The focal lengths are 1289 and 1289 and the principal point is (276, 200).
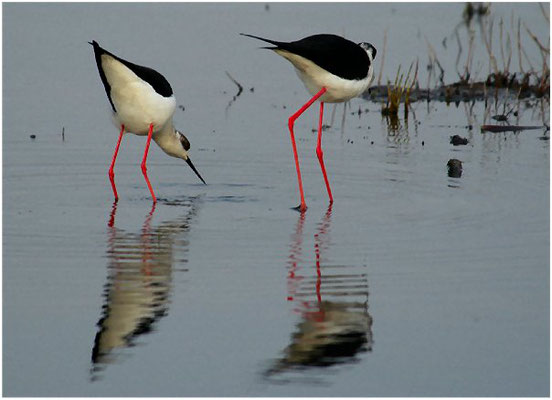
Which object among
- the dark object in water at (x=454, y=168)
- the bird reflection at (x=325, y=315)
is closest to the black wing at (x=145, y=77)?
the bird reflection at (x=325, y=315)

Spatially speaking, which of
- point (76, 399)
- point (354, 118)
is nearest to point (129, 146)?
point (354, 118)

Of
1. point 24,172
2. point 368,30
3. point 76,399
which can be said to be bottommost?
point 76,399

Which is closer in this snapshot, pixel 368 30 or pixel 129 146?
pixel 129 146

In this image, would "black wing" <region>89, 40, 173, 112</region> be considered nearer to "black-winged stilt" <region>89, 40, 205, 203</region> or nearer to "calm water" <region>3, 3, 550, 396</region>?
"black-winged stilt" <region>89, 40, 205, 203</region>

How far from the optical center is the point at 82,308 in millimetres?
5582

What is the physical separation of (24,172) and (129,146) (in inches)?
52.9

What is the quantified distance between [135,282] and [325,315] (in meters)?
0.97

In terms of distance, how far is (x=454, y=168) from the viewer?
8766 millimetres

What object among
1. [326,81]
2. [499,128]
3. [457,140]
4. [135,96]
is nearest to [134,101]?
[135,96]

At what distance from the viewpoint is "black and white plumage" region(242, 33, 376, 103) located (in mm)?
7738

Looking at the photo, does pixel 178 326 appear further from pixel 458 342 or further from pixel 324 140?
pixel 324 140

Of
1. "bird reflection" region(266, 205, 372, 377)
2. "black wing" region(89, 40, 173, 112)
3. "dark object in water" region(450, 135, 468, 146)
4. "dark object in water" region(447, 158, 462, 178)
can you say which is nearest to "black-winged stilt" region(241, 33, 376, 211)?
"black wing" region(89, 40, 173, 112)

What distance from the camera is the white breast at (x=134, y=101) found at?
784cm

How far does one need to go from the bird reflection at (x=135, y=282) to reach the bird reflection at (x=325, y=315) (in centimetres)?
60
